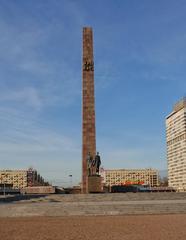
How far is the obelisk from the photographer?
34781mm

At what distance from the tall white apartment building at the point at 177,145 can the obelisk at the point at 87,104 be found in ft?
286

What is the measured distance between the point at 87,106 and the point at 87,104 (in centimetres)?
19

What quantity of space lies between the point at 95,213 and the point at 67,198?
22.9 ft

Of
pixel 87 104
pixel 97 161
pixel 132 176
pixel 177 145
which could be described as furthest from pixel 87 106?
pixel 132 176

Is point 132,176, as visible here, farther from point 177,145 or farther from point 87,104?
point 87,104

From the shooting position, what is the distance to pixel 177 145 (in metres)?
132

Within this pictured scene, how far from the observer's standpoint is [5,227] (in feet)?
43.3

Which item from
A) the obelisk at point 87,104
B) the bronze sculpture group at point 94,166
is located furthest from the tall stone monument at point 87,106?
the bronze sculpture group at point 94,166

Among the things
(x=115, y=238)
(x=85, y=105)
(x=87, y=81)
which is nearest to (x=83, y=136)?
(x=85, y=105)

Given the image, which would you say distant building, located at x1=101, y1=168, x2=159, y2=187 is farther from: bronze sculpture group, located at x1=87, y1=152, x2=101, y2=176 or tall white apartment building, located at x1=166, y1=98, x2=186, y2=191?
bronze sculpture group, located at x1=87, y1=152, x2=101, y2=176

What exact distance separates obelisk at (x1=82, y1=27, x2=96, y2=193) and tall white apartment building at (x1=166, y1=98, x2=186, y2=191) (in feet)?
286

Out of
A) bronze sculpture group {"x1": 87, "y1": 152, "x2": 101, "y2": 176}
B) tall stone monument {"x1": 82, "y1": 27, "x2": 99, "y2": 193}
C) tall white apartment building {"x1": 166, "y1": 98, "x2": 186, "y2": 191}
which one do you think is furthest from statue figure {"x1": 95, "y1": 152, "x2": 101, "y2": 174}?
tall white apartment building {"x1": 166, "y1": 98, "x2": 186, "y2": 191}

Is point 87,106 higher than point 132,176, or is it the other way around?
point 87,106

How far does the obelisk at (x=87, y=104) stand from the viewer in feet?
114
